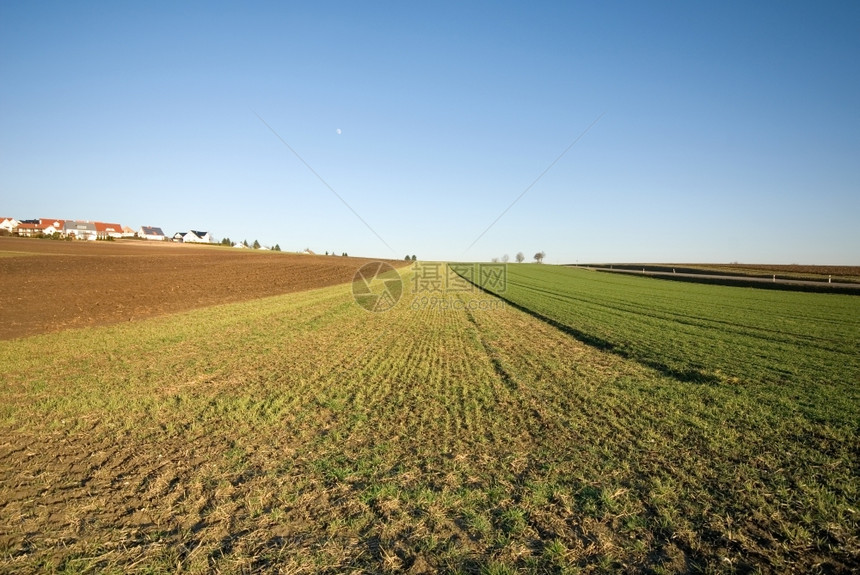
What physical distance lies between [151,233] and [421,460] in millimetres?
168622

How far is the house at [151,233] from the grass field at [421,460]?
15266 centimetres

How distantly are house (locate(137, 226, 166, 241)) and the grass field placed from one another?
153 meters

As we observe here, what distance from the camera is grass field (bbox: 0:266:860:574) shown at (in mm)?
4102

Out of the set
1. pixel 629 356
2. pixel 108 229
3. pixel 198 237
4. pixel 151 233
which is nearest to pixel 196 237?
pixel 198 237

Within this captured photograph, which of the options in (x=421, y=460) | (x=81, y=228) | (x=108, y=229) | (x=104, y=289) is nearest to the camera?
(x=421, y=460)

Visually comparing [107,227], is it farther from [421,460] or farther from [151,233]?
[421,460]

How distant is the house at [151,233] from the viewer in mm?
141250

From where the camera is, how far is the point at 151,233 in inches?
5694

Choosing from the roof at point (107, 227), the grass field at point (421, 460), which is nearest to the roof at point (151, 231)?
the roof at point (107, 227)

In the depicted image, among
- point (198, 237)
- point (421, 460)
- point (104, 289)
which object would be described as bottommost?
point (421, 460)

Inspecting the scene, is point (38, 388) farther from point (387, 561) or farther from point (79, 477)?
point (387, 561)

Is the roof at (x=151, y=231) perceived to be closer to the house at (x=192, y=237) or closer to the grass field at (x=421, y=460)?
the house at (x=192, y=237)

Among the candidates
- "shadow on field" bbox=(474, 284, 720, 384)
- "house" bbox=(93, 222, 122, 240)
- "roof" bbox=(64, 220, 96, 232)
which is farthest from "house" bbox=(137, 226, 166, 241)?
"shadow on field" bbox=(474, 284, 720, 384)

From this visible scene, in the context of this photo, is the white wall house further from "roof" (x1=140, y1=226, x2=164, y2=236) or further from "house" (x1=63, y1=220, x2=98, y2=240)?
"house" (x1=63, y1=220, x2=98, y2=240)
